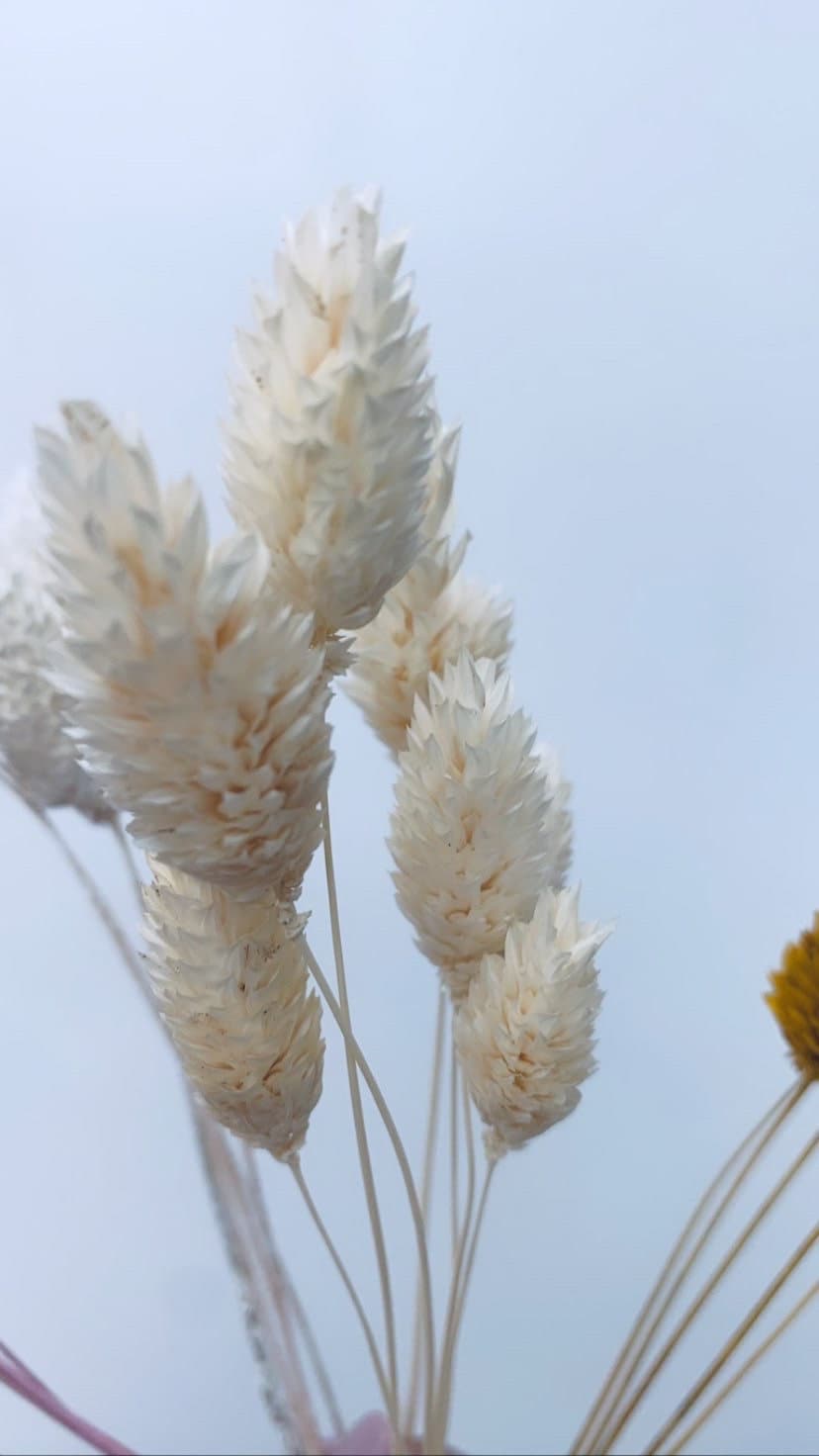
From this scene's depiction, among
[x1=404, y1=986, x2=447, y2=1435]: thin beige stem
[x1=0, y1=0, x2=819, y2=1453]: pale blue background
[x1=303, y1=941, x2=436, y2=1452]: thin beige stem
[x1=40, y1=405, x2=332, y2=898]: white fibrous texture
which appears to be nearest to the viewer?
[x1=40, y1=405, x2=332, y2=898]: white fibrous texture

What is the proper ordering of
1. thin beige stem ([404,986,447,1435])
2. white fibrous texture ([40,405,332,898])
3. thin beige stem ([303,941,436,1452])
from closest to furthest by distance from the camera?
white fibrous texture ([40,405,332,898]), thin beige stem ([303,941,436,1452]), thin beige stem ([404,986,447,1435])

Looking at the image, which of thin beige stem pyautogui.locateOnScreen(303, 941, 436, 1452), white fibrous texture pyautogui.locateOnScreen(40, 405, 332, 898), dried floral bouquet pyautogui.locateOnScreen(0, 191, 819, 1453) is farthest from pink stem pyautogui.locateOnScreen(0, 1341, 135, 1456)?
white fibrous texture pyautogui.locateOnScreen(40, 405, 332, 898)

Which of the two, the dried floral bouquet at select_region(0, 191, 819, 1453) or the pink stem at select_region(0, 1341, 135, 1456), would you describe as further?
the pink stem at select_region(0, 1341, 135, 1456)

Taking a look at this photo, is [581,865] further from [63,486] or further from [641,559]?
[63,486]

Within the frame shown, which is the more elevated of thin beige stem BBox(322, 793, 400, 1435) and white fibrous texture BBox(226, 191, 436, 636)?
white fibrous texture BBox(226, 191, 436, 636)

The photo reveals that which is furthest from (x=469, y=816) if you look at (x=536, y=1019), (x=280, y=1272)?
(x=280, y=1272)

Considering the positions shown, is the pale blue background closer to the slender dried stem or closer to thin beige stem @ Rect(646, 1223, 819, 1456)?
the slender dried stem

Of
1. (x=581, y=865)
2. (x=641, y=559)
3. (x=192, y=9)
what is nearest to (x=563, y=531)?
(x=641, y=559)
